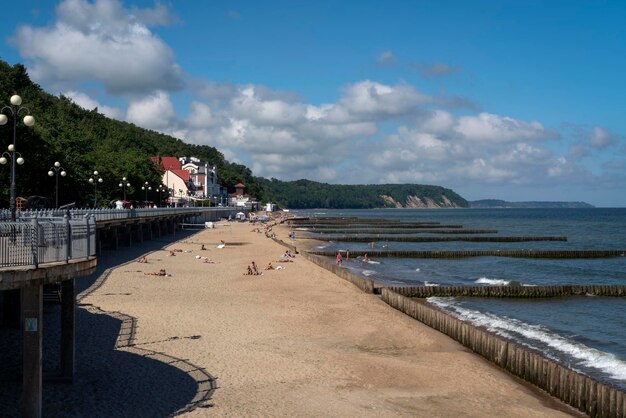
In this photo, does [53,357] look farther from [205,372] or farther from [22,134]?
[22,134]

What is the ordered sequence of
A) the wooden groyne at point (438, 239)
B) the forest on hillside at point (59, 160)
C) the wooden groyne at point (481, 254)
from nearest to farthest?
the forest on hillside at point (59, 160)
the wooden groyne at point (481, 254)
the wooden groyne at point (438, 239)

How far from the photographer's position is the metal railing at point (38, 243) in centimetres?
1134

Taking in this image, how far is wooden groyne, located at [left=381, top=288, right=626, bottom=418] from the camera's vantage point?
14.6m

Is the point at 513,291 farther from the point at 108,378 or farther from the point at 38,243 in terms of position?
the point at 38,243

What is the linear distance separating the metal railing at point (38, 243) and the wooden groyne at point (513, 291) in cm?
2291

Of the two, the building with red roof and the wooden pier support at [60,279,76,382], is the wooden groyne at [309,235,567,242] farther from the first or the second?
the wooden pier support at [60,279,76,382]

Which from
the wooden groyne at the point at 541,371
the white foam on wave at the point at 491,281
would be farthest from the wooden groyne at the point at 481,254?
the wooden groyne at the point at 541,371

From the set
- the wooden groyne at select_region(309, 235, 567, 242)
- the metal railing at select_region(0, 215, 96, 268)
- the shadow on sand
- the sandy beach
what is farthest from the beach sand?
the wooden groyne at select_region(309, 235, 567, 242)

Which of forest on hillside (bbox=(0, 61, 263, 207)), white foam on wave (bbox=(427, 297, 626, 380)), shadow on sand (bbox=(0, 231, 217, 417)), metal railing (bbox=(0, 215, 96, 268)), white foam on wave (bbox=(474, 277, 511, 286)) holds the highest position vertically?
forest on hillside (bbox=(0, 61, 263, 207))

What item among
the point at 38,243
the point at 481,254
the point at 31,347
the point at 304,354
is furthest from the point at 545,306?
the point at 481,254

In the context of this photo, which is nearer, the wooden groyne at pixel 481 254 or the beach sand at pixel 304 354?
the beach sand at pixel 304 354

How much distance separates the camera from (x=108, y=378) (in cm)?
1627

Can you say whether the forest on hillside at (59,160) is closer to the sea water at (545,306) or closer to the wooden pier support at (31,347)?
the wooden pier support at (31,347)

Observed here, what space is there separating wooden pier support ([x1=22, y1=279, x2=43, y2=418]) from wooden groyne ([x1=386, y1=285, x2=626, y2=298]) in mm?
24051
